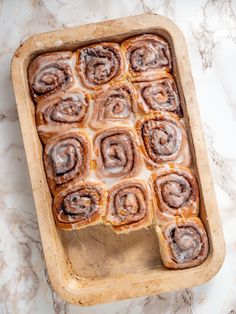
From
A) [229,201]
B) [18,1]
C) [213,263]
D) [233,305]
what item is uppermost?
[18,1]

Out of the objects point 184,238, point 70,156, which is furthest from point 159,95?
point 184,238

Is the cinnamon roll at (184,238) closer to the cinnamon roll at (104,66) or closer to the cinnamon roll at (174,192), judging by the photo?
the cinnamon roll at (174,192)

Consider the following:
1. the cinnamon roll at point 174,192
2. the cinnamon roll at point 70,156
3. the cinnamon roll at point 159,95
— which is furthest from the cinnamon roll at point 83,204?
the cinnamon roll at point 159,95

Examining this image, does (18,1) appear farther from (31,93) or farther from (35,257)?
(35,257)

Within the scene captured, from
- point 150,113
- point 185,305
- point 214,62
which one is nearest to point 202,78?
point 214,62

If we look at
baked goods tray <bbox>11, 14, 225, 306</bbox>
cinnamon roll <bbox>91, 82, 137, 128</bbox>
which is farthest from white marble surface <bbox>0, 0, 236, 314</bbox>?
cinnamon roll <bbox>91, 82, 137, 128</bbox>
